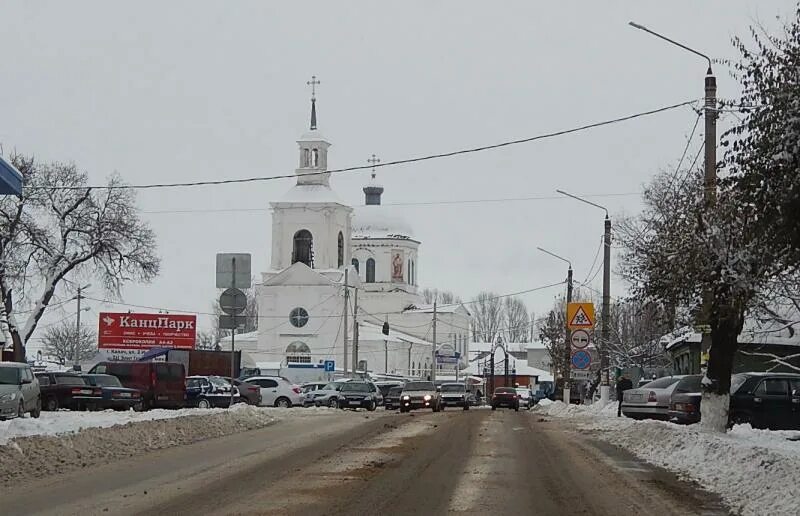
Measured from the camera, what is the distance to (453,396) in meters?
58.1

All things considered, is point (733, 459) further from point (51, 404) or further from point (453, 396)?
point (453, 396)

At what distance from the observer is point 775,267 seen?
17.8m

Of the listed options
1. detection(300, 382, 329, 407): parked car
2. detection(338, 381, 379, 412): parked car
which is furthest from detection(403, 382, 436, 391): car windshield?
detection(300, 382, 329, 407): parked car

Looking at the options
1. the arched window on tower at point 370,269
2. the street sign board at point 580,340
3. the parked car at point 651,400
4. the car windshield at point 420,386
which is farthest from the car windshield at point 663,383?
the arched window on tower at point 370,269

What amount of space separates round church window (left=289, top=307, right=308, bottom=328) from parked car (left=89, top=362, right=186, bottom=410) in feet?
205

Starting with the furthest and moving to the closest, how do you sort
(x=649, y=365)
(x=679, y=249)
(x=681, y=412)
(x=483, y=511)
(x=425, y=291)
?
(x=425, y=291) → (x=649, y=365) → (x=681, y=412) → (x=679, y=249) → (x=483, y=511)

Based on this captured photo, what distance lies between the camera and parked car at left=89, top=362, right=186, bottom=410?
43.1m

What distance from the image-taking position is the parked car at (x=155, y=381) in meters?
43.1

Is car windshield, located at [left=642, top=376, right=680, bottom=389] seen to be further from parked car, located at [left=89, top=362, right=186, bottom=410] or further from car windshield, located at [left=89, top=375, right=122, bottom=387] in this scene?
parked car, located at [left=89, top=362, right=186, bottom=410]

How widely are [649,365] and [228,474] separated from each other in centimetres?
5593

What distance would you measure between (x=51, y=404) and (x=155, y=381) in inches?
179

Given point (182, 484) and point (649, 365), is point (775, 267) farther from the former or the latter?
point (649, 365)

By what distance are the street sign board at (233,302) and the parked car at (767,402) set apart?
12.8 metres

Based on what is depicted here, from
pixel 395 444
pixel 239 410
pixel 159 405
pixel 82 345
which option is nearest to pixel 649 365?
pixel 159 405
